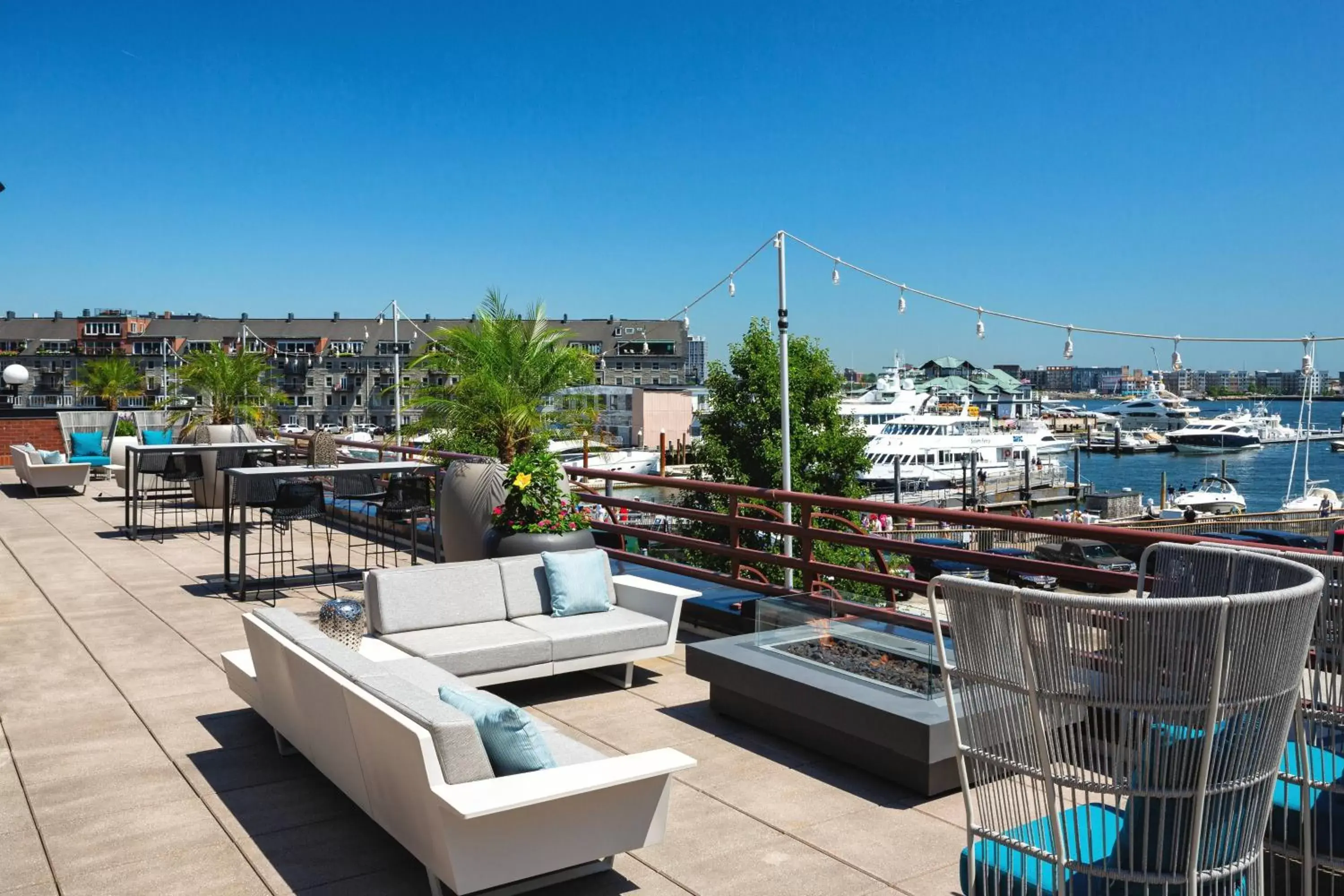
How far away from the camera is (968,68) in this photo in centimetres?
4141

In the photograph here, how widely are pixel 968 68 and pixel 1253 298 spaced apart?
15155 millimetres

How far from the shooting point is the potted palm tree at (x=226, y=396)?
1465 centimetres

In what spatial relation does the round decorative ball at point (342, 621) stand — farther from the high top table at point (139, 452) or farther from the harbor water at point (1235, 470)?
the harbor water at point (1235, 470)

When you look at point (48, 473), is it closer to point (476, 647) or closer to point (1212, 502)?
point (476, 647)

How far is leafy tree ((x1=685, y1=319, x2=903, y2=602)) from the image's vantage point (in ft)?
123

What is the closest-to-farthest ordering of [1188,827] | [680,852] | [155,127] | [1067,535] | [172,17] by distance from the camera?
[1188,827] < [680,852] < [1067,535] < [172,17] < [155,127]

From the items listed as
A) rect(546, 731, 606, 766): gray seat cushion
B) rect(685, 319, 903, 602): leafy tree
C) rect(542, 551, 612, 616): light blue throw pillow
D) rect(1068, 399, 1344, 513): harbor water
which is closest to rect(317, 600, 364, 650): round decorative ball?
rect(542, 551, 612, 616): light blue throw pillow

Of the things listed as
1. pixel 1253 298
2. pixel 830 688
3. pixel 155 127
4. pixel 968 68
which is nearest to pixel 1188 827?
pixel 830 688

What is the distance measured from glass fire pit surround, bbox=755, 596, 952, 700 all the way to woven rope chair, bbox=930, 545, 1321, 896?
1.99m

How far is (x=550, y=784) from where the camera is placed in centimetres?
329

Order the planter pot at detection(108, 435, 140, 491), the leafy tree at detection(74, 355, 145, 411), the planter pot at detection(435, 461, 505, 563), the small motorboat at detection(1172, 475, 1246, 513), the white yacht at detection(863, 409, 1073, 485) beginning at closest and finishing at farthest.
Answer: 1. the planter pot at detection(435, 461, 505, 563)
2. the planter pot at detection(108, 435, 140, 491)
3. the leafy tree at detection(74, 355, 145, 411)
4. the small motorboat at detection(1172, 475, 1246, 513)
5. the white yacht at detection(863, 409, 1073, 485)

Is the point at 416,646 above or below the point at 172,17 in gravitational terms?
below

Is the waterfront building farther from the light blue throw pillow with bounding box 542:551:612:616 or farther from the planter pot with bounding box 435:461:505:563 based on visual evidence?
the light blue throw pillow with bounding box 542:551:612:616

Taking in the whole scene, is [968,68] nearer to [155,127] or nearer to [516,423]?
[155,127]
